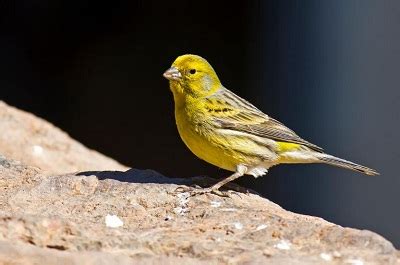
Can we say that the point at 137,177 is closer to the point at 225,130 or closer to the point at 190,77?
the point at 225,130

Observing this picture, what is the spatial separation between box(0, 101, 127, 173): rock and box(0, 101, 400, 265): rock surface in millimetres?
925

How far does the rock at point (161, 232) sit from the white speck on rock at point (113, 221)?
0.09 feet

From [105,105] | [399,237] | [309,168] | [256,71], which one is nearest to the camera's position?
[399,237]

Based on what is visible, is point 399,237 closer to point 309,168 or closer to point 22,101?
point 309,168

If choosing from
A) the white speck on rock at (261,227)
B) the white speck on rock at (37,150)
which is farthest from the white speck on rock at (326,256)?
the white speck on rock at (37,150)

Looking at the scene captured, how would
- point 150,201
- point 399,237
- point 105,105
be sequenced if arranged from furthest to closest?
point 105,105
point 399,237
point 150,201

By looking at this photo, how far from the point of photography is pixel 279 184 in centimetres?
1087

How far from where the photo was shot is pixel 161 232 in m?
4.62

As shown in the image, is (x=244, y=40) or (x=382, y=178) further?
(x=244, y=40)

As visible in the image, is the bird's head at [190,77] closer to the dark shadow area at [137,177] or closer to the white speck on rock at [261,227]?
the dark shadow area at [137,177]

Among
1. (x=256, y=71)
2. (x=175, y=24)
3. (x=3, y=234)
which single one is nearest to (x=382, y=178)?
(x=256, y=71)

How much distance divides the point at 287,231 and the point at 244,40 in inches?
296

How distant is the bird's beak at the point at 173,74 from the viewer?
646cm

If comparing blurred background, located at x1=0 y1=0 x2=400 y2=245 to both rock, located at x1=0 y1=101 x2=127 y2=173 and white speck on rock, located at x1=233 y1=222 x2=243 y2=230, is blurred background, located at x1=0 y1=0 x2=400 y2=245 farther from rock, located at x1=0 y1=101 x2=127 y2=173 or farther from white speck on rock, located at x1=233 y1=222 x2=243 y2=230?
white speck on rock, located at x1=233 y1=222 x2=243 y2=230
